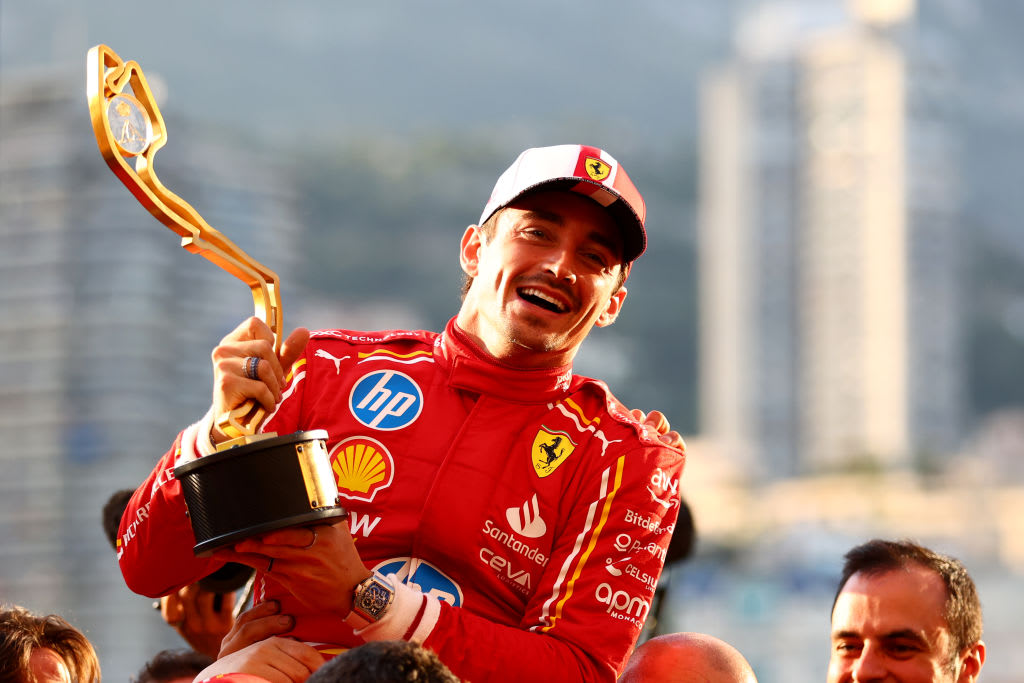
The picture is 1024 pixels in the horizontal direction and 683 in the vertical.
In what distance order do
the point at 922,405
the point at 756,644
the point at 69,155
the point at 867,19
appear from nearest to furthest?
the point at 69,155
the point at 756,644
the point at 922,405
the point at 867,19

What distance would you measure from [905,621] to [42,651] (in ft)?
5.71

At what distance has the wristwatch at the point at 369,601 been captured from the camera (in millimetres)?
2215

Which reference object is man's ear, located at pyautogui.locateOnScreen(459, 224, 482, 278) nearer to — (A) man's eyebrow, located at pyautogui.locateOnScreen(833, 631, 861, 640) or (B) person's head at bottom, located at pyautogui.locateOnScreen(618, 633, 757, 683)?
(B) person's head at bottom, located at pyautogui.locateOnScreen(618, 633, 757, 683)

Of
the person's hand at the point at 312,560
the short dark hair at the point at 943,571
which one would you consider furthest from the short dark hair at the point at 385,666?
the short dark hair at the point at 943,571

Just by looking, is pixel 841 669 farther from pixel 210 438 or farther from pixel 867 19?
pixel 867 19

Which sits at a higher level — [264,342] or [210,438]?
[264,342]

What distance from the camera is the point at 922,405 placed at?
277ft

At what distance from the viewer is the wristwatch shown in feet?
7.27

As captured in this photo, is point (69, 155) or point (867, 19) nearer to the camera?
point (69, 155)

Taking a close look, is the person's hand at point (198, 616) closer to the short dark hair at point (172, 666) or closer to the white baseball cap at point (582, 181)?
the short dark hair at point (172, 666)

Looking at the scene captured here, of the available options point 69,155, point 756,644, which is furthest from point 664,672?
point 756,644

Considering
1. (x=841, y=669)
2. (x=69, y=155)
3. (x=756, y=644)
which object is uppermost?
(x=69, y=155)

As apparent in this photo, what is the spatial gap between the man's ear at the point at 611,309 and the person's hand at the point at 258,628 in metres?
0.77

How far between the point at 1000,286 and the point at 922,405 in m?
22.2
